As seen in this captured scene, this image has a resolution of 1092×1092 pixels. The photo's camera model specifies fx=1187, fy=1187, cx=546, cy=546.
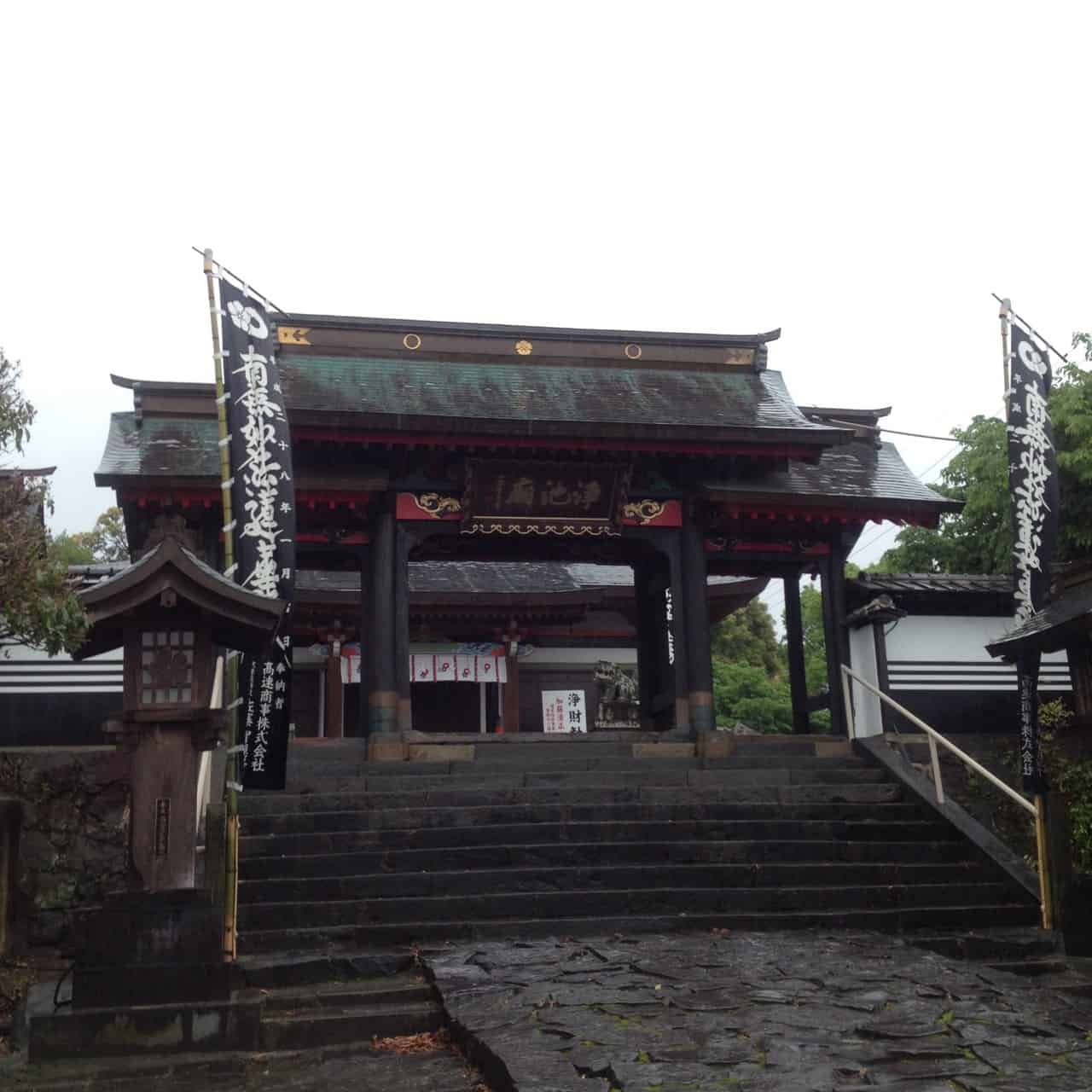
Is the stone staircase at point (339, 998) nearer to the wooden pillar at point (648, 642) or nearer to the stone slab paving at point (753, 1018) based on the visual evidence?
the stone slab paving at point (753, 1018)

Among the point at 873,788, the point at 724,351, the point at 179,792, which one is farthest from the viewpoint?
the point at 724,351

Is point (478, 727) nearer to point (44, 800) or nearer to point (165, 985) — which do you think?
point (44, 800)

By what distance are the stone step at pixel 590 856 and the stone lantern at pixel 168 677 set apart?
7.64 ft

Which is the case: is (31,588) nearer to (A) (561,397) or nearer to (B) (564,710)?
(A) (561,397)

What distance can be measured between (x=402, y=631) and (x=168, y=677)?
665cm

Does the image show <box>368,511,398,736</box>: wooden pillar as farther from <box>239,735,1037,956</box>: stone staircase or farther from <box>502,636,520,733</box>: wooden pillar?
<box>502,636,520,733</box>: wooden pillar

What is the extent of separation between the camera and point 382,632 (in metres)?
15.9

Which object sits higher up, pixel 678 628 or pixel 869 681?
pixel 678 628

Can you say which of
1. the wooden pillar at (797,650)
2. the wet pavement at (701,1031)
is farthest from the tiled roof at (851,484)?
the wet pavement at (701,1031)

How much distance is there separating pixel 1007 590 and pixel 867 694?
8.90 ft

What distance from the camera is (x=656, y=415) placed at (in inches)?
714

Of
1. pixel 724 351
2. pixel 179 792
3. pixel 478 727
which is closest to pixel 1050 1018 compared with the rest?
pixel 179 792

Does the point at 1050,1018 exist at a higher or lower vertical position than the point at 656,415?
lower

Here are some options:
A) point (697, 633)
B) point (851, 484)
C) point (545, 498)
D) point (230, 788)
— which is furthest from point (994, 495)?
point (230, 788)
